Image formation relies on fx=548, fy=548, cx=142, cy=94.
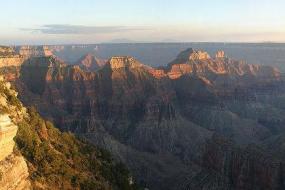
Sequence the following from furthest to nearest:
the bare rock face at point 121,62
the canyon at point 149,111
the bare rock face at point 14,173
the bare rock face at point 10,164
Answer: the bare rock face at point 121,62 < the canyon at point 149,111 < the bare rock face at point 10,164 < the bare rock face at point 14,173

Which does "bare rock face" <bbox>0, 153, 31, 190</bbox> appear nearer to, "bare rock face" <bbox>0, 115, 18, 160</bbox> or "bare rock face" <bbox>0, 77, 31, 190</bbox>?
"bare rock face" <bbox>0, 77, 31, 190</bbox>

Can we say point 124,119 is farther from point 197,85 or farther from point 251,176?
point 251,176

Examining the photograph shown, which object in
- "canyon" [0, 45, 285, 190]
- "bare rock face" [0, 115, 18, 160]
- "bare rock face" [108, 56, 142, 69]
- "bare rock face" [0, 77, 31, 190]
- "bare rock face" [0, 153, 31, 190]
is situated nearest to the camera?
"bare rock face" [0, 153, 31, 190]

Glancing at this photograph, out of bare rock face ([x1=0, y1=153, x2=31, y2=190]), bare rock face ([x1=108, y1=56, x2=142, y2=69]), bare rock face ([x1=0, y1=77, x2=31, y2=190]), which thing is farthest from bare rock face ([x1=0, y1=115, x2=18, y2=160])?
bare rock face ([x1=108, y1=56, x2=142, y2=69])

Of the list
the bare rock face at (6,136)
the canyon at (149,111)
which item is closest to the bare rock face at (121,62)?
the canyon at (149,111)

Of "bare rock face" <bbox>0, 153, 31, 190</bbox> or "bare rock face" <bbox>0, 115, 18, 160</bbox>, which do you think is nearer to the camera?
"bare rock face" <bbox>0, 153, 31, 190</bbox>

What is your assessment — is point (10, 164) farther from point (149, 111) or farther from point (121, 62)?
point (121, 62)

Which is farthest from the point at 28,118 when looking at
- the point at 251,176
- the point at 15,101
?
the point at 251,176

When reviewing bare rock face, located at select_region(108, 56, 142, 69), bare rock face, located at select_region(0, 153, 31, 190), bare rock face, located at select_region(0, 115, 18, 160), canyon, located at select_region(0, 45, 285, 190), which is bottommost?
canyon, located at select_region(0, 45, 285, 190)

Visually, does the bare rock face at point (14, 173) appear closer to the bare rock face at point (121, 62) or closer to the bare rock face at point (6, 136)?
the bare rock face at point (6, 136)

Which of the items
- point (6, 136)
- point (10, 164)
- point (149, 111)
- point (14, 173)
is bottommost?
point (149, 111)

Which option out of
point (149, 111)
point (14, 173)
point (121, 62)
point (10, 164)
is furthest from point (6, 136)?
point (121, 62)

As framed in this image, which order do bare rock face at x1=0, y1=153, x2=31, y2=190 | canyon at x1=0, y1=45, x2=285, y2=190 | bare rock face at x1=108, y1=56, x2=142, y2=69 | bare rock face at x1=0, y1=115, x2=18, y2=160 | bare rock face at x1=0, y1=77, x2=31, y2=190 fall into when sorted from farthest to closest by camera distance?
1. bare rock face at x1=108, y1=56, x2=142, y2=69
2. canyon at x1=0, y1=45, x2=285, y2=190
3. bare rock face at x1=0, y1=115, x2=18, y2=160
4. bare rock face at x1=0, y1=77, x2=31, y2=190
5. bare rock face at x1=0, y1=153, x2=31, y2=190
